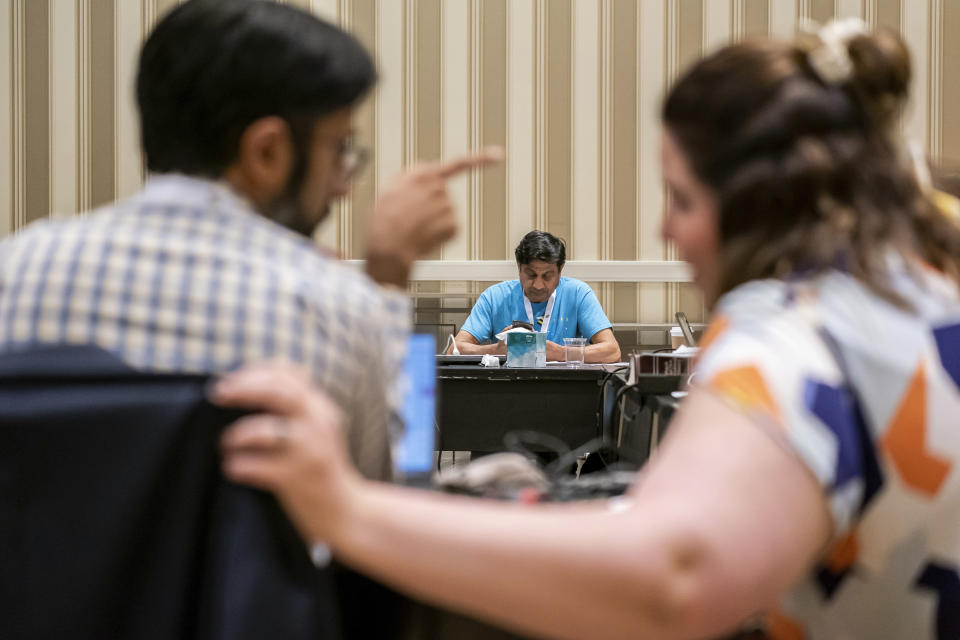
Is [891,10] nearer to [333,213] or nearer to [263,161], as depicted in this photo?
[333,213]

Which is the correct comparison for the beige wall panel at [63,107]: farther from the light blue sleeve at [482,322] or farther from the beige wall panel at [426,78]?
the light blue sleeve at [482,322]

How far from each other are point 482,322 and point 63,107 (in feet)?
10.7

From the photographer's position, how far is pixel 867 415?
1.90ft

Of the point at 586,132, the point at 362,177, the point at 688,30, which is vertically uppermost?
the point at 688,30

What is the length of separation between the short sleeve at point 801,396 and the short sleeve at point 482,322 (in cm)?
376

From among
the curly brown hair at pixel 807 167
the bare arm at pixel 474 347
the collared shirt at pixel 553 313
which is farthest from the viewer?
the collared shirt at pixel 553 313

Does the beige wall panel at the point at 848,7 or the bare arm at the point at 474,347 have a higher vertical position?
the beige wall panel at the point at 848,7

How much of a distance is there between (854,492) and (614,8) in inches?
209

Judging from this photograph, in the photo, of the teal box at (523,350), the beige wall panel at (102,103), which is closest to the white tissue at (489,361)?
the teal box at (523,350)

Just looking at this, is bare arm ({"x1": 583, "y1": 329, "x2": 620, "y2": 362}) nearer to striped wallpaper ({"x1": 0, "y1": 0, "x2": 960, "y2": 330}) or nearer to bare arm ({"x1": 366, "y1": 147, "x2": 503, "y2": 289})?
striped wallpaper ({"x1": 0, "y1": 0, "x2": 960, "y2": 330})

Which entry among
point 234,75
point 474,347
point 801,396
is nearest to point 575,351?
point 474,347

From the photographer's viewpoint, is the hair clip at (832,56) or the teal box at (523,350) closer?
the hair clip at (832,56)

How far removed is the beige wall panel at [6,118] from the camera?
555 centimetres

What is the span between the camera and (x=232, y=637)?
1.92ft
